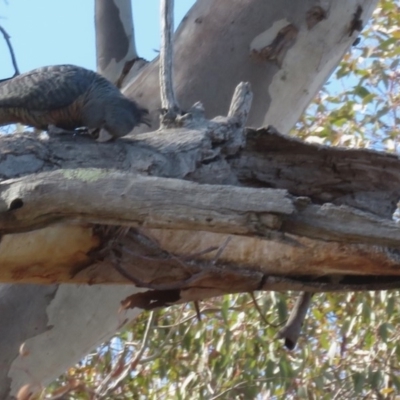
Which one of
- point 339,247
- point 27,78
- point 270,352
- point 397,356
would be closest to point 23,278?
point 27,78

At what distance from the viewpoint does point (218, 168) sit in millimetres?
1597

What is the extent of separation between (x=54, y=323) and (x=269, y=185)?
1.91 ft

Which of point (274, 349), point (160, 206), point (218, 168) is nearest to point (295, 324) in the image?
point (218, 168)

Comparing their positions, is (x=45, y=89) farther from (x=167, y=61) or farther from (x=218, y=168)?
(x=218, y=168)

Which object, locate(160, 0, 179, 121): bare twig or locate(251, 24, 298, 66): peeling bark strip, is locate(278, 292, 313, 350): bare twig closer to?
locate(160, 0, 179, 121): bare twig

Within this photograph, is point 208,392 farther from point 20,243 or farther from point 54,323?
point 20,243

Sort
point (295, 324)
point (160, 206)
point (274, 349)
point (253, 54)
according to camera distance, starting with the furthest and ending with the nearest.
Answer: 1. point (274, 349)
2. point (253, 54)
3. point (295, 324)
4. point (160, 206)

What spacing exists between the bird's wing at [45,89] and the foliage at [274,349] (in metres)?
2.02

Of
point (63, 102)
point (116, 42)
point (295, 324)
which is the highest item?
point (63, 102)

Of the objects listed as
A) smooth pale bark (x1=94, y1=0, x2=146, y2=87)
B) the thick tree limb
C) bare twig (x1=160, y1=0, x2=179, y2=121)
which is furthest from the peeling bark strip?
the thick tree limb

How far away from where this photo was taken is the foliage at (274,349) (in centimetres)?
378

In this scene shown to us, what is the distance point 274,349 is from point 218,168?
2413mm

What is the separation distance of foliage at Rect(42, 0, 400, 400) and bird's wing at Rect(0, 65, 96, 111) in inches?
79.6

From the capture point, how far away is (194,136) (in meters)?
1.58
